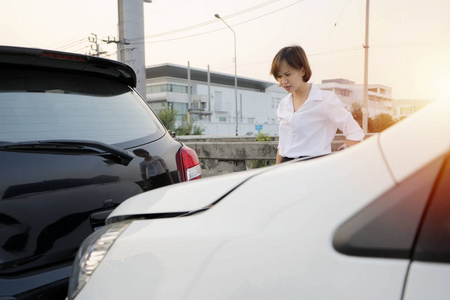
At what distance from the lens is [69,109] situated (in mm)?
2162

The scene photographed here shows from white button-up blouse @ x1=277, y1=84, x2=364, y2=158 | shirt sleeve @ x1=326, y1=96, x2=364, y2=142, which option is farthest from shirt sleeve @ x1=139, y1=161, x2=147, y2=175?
shirt sleeve @ x1=326, y1=96, x2=364, y2=142

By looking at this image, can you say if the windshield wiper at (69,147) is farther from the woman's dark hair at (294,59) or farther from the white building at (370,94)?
the white building at (370,94)

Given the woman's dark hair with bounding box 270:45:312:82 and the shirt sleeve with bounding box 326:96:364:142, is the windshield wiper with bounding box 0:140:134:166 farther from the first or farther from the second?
the shirt sleeve with bounding box 326:96:364:142

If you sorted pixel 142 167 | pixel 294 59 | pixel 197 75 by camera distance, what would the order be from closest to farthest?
1. pixel 142 167
2. pixel 294 59
3. pixel 197 75

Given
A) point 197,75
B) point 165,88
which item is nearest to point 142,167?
point 165,88

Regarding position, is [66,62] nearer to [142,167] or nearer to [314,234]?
[142,167]

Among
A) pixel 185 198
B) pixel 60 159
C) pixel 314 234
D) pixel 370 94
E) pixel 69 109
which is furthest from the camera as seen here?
pixel 370 94

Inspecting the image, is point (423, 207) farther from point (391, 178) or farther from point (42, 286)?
point (42, 286)

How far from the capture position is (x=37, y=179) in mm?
1881

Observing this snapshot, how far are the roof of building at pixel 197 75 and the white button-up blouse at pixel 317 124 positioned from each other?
2379 inches

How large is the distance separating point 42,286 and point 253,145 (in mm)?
4710

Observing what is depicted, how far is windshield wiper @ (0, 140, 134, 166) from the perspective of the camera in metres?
1.90

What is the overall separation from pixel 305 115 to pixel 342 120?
24cm

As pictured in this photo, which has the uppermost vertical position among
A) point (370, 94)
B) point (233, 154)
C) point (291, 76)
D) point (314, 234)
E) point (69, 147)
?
point (370, 94)
